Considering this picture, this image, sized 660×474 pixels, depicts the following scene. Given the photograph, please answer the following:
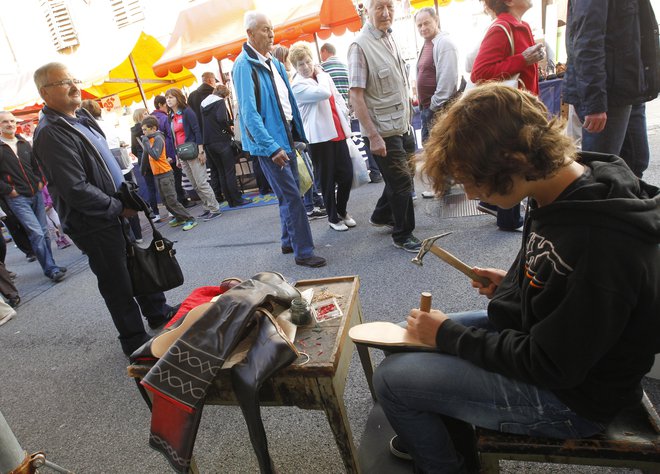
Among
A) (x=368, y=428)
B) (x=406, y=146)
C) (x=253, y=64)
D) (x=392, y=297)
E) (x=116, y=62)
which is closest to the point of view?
(x=368, y=428)

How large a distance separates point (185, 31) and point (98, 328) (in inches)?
253

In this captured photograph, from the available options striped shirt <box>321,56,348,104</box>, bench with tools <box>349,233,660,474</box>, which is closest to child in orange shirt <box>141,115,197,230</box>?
striped shirt <box>321,56,348,104</box>

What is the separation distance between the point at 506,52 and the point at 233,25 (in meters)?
6.08

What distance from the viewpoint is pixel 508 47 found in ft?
8.27

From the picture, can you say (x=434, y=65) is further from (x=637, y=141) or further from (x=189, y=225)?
(x=189, y=225)

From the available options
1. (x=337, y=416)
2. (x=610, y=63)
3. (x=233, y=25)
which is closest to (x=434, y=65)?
(x=610, y=63)

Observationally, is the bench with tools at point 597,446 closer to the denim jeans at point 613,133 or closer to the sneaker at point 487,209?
the sneaker at point 487,209

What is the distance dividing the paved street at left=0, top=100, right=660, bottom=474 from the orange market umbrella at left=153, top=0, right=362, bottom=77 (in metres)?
3.22

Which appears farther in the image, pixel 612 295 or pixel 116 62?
pixel 116 62

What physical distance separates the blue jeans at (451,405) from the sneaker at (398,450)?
0.29 metres

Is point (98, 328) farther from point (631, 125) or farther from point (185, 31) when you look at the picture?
point (185, 31)

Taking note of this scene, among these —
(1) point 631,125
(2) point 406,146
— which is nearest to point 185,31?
(2) point 406,146

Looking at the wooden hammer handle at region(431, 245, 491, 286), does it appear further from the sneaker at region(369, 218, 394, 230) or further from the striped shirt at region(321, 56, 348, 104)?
the striped shirt at region(321, 56, 348, 104)

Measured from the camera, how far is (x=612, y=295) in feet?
2.56
